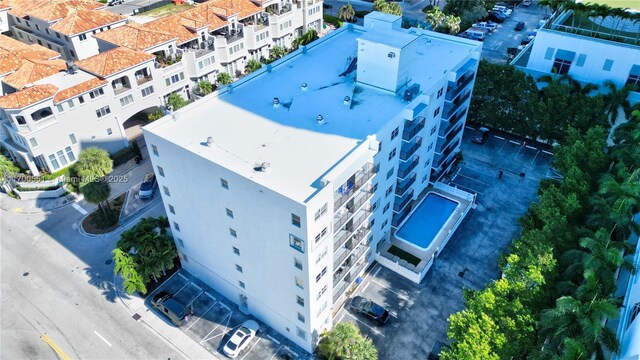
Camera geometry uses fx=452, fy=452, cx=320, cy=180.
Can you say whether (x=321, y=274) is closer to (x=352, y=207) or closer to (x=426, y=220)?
(x=352, y=207)

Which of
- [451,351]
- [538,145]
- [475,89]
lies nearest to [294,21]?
[475,89]

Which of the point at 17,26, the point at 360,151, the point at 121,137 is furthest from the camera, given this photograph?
the point at 17,26

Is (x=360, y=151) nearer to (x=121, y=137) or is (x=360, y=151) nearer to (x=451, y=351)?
(x=451, y=351)

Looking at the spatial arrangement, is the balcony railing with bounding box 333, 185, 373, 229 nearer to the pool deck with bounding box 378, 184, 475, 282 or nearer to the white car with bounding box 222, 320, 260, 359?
the pool deck with bounding box 378, 184, 475, 282

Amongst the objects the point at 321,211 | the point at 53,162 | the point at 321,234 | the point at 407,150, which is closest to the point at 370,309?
the point at 321,234

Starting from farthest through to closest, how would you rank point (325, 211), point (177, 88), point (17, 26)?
1. point (17, 26)
2. point (177, 88)
3. point (325, 211)

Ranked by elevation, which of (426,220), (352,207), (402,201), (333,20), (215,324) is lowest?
(215,324)

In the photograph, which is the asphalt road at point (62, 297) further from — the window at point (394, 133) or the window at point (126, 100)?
the window at point (394, 133)

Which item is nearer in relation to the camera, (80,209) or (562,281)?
(562,281)
